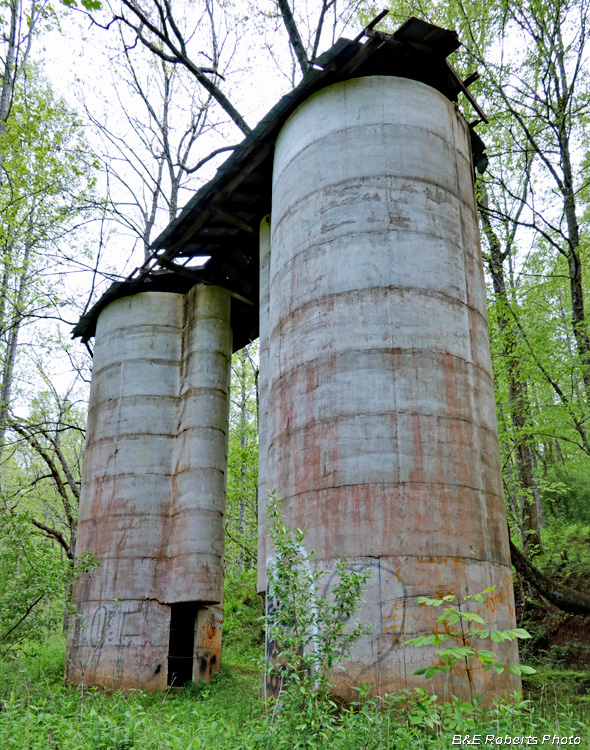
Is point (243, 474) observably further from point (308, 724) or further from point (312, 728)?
point (312, 728)

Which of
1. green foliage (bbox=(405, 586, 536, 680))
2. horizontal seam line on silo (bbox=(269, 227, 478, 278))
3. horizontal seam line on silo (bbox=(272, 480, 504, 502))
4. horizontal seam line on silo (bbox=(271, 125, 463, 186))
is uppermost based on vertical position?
horizontal seam line on silo (bbox=(271, 125, 463, 186))

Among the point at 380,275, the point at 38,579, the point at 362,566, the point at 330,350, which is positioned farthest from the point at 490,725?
the point at 38,579

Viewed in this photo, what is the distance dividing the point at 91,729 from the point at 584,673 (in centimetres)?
849

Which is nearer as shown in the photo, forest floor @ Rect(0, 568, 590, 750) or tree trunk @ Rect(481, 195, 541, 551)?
forest floor @ Rect(0, 568, 590, 750)

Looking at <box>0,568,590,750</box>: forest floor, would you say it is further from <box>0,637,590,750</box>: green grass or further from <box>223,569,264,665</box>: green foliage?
<box>223,569,264,665</box>: green foliage

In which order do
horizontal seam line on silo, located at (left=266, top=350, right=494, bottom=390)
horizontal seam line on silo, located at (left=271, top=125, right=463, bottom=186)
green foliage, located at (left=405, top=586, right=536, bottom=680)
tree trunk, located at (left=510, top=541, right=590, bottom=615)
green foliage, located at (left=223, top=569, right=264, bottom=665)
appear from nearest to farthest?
green foliage, located at (left=405, top=586, right=536, bottom=680) → horizontal seam line on silo, located at (left=266, top=350, right=494, bottom=390) → horizontal seam line on silo, located at (left=271, top=125, right=463, bottom=186) → tree trunk, located at (left=510, top=541, right=590, bottom=615) → green foliage, located at (left=223, top=569, right=264, bottom=665)

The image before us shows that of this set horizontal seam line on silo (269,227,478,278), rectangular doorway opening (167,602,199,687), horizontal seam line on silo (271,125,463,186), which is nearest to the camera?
horizontal seam line on silo (269,227,478,278)

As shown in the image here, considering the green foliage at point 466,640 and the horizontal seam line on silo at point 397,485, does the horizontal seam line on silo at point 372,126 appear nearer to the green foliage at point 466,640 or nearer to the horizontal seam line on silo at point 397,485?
the horizontal seam line on silo at point 397,485

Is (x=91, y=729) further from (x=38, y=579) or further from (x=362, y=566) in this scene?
(x=38, y=579)

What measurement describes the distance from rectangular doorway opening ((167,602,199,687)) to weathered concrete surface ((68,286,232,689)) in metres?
0.64

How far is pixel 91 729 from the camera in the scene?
638 centimetres

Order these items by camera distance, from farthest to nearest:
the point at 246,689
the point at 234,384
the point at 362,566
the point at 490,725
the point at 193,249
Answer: the point at 234,384
the point at 193,249
the point at 246,689
the point at 362,566
the point at 490,725

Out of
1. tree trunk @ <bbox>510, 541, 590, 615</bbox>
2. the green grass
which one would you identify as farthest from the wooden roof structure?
the green grass

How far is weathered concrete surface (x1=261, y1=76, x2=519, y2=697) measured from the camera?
756 cm
